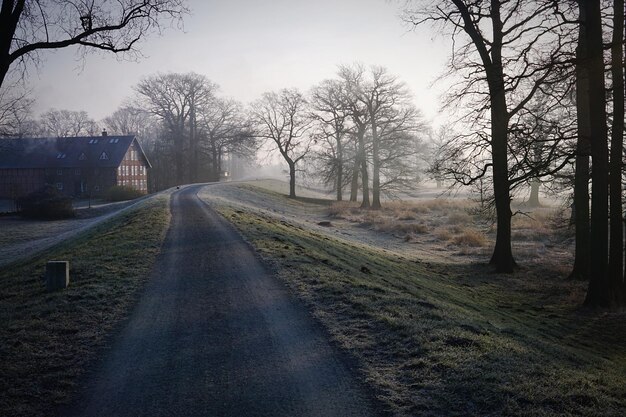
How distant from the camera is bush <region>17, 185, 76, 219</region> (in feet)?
121

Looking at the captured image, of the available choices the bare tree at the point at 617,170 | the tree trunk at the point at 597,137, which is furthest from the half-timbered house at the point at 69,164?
the tree trunk at the point at 597,137

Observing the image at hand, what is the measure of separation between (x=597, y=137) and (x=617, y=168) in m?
1.66

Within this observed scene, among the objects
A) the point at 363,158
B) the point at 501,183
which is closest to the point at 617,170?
the point at 501,183

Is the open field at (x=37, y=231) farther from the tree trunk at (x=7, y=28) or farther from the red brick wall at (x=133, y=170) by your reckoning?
the red brick wall at (x=133, y=170)

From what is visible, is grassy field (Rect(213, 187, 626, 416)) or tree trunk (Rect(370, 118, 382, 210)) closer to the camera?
grassy field (Rect(213, 187, 626, 416))

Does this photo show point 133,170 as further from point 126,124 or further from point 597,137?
point 597,137

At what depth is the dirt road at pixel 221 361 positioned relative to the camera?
5242mm

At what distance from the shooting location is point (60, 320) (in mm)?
8188

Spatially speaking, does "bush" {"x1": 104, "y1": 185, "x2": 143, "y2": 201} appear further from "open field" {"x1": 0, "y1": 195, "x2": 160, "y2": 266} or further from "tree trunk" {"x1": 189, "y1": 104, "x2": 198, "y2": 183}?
"tree trunk" {"x1": 189, "y1": 104, "x2": 198, "y2": 183}

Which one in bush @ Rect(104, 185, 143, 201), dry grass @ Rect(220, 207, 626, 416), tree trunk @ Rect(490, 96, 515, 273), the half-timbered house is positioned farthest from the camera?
the half-timbered house

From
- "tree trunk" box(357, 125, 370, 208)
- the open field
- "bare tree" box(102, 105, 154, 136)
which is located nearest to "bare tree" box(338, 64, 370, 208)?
"tree trunk" box(357, 125, 370, 208)

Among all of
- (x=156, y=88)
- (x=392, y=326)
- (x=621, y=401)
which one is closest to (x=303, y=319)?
(x=392, y=326)

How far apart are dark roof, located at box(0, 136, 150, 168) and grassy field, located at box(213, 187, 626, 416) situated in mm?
54899

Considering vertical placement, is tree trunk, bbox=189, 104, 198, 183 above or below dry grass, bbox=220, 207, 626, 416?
above
